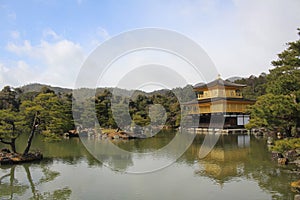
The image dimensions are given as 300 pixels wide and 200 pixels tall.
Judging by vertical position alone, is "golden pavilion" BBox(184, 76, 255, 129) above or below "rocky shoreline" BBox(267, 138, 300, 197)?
above

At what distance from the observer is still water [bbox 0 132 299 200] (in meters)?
7.75

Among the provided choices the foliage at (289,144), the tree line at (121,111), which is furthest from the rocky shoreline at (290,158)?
the tree line at (121,111)

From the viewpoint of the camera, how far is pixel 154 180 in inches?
375

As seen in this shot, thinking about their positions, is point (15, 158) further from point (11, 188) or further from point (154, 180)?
point (154, 180)

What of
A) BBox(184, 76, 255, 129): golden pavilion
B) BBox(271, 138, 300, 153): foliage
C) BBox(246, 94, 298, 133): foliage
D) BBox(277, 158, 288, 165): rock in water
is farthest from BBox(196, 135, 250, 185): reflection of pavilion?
BBox(184, 76, 255, 129): golden pavilion

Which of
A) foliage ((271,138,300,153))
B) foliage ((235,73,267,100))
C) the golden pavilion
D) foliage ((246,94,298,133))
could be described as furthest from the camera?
foliage ((235,73,267,100))

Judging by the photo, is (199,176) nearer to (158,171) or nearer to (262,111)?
(158,171)

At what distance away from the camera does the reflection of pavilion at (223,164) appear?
9.80 metres

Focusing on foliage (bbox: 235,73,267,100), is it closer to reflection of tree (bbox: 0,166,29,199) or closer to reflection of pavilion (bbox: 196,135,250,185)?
reflection of pavilion (bbox: 196,135,250,185)

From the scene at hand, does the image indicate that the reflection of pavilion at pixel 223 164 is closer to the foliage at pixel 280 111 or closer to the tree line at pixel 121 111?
the tree line at pixel 121 111

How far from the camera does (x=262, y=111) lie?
27.0 feet

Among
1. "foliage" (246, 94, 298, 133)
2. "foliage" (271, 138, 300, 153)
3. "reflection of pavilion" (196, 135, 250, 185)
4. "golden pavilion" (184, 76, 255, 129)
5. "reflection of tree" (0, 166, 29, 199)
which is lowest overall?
"reflection of tree" (0, 166, 29, 199)

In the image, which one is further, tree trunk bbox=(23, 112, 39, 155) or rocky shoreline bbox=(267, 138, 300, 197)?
tree trunk bbox=(23, 112, 39, 155)

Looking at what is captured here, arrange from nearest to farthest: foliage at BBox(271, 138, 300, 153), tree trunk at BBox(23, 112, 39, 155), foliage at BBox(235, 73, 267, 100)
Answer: foliage at BBox(271, 138, 300, 153) → tree trunk at BBox(23, 112, 39, 155) → foliage at BBox(235, 73, 267, 100)
